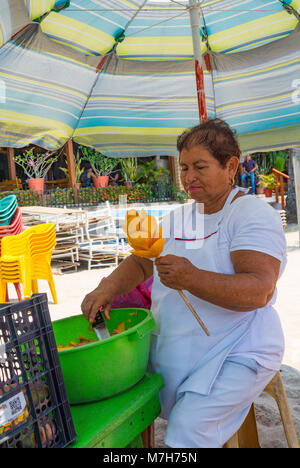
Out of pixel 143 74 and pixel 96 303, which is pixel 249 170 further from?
pixel 96 303

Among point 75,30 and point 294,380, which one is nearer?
point 294,380

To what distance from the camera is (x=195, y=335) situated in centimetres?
149

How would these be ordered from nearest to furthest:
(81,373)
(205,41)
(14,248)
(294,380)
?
(81,373) < (294,380) < (205,41) < (14,248)

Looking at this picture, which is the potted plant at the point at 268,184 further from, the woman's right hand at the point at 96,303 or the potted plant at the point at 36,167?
the woman's right hand at the point at 96,303

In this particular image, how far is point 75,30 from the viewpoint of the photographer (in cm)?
289

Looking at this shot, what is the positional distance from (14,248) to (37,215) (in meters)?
4.12

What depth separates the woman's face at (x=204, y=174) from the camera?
158cm

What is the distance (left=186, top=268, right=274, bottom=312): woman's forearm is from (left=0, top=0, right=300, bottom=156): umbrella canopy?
6.57ft

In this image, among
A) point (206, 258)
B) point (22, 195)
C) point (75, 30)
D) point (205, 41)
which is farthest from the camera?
point (22, 195)

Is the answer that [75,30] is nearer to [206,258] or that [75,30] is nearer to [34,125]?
[34,125]

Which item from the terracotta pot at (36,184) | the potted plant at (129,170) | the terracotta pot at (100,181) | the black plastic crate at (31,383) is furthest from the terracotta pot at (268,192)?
the black plastic crate at (31,383)

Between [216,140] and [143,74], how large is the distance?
1958 millimetres

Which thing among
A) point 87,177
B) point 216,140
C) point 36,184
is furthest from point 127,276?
point 87,177

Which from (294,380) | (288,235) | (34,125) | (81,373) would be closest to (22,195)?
(288,235)
